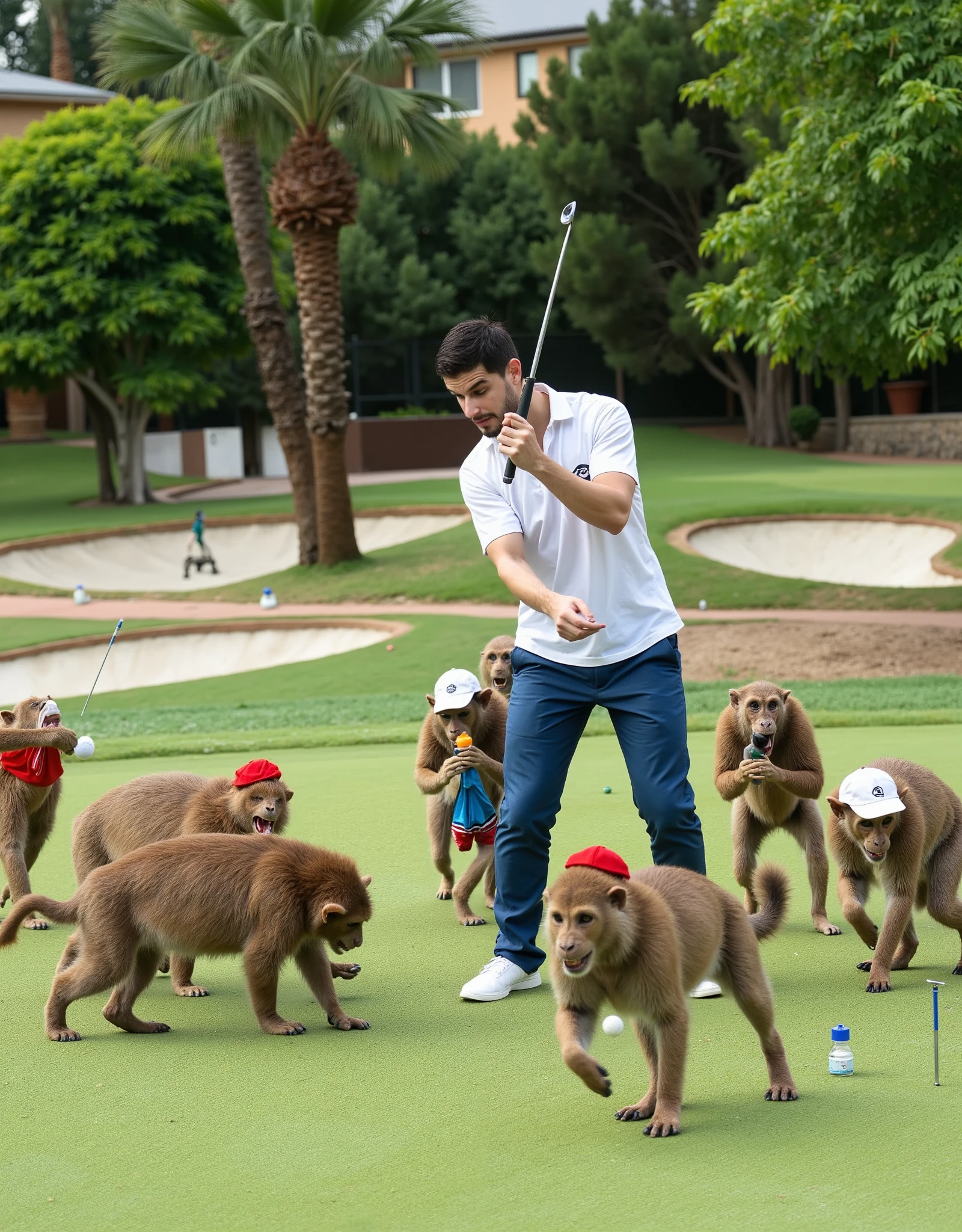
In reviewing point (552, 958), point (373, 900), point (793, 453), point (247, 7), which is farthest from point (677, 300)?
point (552, 958)

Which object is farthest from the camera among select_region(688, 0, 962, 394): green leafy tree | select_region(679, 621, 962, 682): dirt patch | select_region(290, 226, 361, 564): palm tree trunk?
select_region(290, 226, 361, 564): palm tree trunk

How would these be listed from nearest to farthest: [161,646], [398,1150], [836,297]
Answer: [398,1150]
[836,297]
[161,646]

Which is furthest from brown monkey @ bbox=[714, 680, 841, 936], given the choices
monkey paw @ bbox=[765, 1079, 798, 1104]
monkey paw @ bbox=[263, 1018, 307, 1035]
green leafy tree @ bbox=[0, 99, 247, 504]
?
green leafy tree @ bbox=[0, 99, 247, 504]

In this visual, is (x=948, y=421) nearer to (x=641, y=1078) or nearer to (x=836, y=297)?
(x=836, y=297)

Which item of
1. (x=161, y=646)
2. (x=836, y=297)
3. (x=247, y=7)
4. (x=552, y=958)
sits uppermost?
(x=247, y=7)

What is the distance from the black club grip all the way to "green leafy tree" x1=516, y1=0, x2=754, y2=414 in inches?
1392

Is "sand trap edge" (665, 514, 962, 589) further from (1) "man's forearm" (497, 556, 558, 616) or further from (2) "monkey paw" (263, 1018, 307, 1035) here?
(2) "monkey paw" (263, 1018, 307, 1035)

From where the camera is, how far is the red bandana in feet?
20.9

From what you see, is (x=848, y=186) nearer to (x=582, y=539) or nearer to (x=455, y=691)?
(x=455, y=691)

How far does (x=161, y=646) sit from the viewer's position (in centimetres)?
2173

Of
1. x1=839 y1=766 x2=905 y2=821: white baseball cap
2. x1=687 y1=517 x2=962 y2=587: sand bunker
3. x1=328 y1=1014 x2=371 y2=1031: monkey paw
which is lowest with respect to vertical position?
x1=687 y1=517 x2=962 y2=587: sand bunker

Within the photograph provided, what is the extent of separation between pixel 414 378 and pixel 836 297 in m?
29.2

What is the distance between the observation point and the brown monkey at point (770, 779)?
575 cm

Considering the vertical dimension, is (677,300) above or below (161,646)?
above
